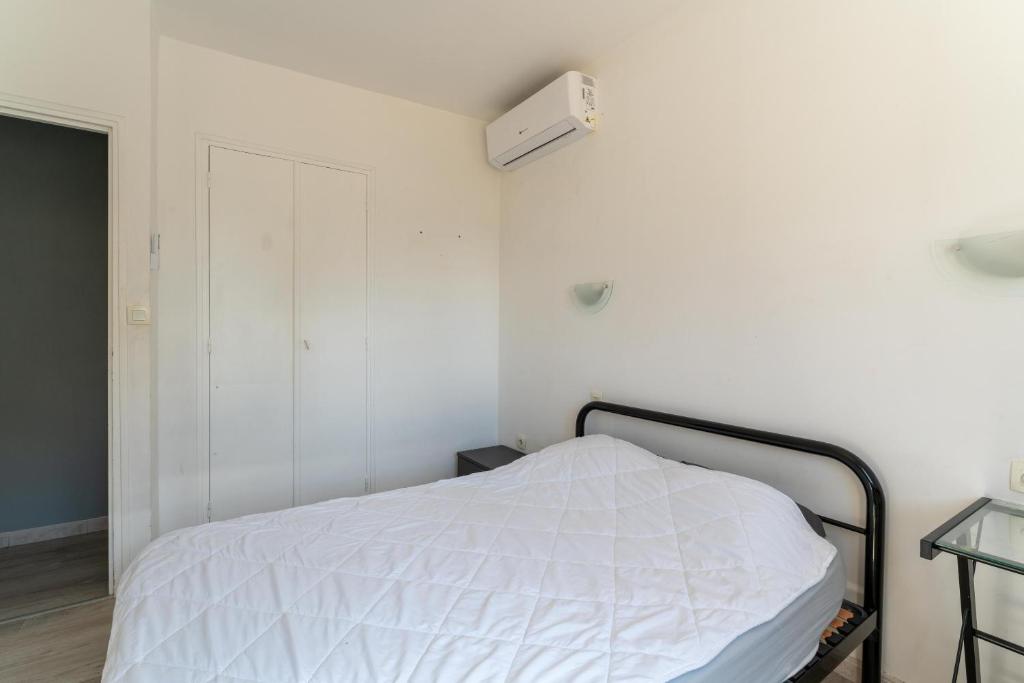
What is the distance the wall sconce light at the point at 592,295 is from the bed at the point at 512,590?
1.07m

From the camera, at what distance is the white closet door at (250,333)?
263 centimetres

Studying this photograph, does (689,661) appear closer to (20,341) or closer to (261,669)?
(261,669)

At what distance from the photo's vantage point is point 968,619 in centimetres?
126

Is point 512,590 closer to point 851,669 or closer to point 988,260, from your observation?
point 851,669

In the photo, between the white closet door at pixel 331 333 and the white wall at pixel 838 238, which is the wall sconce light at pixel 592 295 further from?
the white closet door at pixel 331 333

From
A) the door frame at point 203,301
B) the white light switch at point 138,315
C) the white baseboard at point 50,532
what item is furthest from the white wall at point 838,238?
the white baseboard at point 50,532

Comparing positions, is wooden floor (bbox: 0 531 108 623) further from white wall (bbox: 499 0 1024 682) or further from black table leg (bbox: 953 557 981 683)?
black table leg (bbox: 953 557 981 683)

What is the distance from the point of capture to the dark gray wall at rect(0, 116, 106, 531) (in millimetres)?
2770

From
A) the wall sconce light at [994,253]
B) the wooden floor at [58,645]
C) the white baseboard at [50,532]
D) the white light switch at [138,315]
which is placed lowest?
the wooden floor at [58,645]

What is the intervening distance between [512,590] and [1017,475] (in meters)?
1.43

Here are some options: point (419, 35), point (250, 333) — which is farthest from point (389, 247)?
point (419, 35)

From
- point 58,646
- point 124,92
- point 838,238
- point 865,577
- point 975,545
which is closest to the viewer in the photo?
point 975,545

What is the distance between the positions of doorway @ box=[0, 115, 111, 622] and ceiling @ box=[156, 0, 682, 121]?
119 cm

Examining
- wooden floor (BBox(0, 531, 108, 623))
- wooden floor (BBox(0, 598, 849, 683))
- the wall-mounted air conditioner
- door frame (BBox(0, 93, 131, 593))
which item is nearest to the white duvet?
wooden floor (BBox(0, 598, 849, 683))
